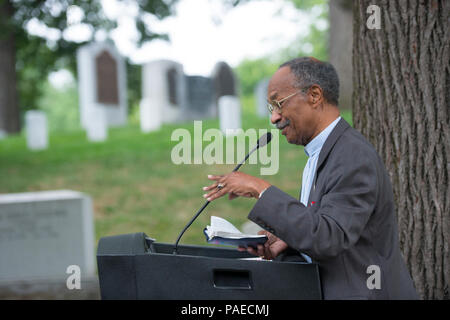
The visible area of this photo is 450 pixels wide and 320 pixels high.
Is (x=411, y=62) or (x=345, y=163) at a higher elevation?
(x=411, y=62)

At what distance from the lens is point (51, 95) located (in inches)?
2208

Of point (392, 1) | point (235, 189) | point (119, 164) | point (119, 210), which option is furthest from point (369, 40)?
point (119, 164)

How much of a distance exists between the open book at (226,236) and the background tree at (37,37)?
50.9ft

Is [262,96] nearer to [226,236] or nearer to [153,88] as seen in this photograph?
[153,88]

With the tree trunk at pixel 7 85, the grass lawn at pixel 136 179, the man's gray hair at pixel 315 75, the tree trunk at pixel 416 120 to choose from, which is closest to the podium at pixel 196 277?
the man's gray hair at pixel 315 75

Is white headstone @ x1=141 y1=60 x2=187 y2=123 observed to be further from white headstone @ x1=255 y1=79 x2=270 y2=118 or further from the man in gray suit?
the man in gray suit

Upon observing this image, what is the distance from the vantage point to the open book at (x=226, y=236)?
80.0 inches

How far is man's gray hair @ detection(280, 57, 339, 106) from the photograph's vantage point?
2.14m

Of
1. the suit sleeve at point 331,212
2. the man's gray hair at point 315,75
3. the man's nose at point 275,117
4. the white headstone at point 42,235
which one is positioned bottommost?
the white headstone at point 42,235

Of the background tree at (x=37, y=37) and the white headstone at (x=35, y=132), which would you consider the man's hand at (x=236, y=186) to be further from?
the background tree at (x=37, y=37)

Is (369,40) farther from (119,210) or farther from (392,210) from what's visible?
(119,210)

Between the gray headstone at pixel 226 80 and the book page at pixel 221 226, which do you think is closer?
the book page at pixel 221 226

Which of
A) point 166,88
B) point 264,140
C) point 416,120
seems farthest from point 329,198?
point 166,88

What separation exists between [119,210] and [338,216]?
7328 mm
